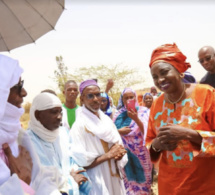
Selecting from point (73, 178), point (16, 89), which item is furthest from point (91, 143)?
point (16, 89)

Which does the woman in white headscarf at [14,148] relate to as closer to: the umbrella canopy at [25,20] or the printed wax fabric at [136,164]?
the umbrella canopy at [25,20]

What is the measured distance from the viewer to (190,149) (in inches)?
98.0

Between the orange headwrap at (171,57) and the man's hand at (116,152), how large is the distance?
1.48 metres

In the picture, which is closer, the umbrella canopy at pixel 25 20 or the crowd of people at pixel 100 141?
the crowd of people at pixel 100 141

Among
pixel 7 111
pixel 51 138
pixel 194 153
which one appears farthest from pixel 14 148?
pixel 194 153

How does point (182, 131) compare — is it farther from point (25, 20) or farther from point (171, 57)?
point (25, 20)

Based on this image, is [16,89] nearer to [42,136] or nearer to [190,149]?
[42,136]

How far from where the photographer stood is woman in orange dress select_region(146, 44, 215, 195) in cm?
237

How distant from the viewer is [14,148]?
1948mm

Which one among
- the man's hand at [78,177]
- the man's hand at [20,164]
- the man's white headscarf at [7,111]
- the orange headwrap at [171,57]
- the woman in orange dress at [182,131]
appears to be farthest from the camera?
the man's hand at [78,177]

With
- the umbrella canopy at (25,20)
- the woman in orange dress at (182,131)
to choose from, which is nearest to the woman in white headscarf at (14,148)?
the woman in orange dress at (182,131)

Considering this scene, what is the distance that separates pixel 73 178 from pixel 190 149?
137 cm

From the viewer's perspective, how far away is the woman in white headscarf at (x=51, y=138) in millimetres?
2949

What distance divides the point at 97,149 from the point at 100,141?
121mm
